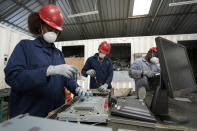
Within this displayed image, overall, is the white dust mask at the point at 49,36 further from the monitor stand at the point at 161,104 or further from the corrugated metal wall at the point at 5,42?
the corrugated metal wall at the point at 5,42

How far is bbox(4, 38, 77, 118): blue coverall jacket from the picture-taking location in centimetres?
69

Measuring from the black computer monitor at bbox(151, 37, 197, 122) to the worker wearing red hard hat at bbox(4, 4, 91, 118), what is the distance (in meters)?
0.57

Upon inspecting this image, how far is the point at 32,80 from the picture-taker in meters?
0.68

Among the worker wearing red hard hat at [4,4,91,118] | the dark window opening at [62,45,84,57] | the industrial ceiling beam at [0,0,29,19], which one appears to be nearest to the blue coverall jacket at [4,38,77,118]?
the worker wearing red hard hat at [4,4,91,118]

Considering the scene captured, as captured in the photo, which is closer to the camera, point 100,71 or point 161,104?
point 161,104

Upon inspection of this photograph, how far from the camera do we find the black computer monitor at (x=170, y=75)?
21.9 inches

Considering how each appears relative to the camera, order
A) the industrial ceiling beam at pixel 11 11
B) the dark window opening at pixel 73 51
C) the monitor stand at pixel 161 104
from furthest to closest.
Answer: the dark window opening at pixel 73 51 < the industrial ceiling beam at pixel 11 11 < the monitor stand at pixel 161 104

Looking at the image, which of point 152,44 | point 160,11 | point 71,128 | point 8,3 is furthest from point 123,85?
point 8,3

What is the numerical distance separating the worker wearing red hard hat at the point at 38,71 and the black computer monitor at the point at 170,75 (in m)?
0.57

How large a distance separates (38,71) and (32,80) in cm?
7

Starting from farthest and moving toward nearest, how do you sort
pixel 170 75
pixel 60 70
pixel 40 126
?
pixel 60 70 < pixel 170 75 < pixel 40 126

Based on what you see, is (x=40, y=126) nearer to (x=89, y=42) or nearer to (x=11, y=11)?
(x=89, y=42)

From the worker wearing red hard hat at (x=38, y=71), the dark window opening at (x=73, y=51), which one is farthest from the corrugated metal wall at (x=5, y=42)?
the dark window opening at (x=73, y=51)

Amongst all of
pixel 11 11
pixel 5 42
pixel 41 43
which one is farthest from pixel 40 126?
pixel 11 11
